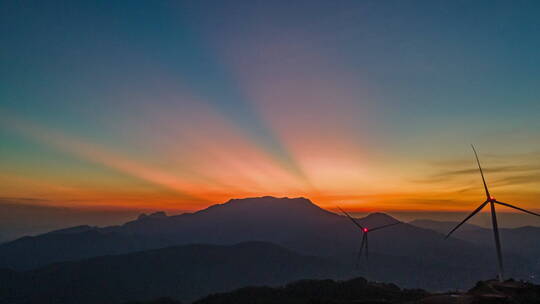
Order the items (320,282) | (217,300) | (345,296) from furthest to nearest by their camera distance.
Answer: (320,282) < (217,300) < (345,296)

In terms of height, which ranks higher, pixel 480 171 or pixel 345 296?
pixel 480 171

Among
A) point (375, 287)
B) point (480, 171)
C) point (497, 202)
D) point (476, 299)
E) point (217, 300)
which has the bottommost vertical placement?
point (217, 300)

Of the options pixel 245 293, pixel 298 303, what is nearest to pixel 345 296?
pixel 298 303

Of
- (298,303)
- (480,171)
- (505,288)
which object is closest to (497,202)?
(480,171)

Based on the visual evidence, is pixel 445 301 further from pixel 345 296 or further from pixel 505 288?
pixel 345 296

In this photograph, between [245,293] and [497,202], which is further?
[245,293]

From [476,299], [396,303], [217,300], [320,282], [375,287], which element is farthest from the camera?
[320,282]
